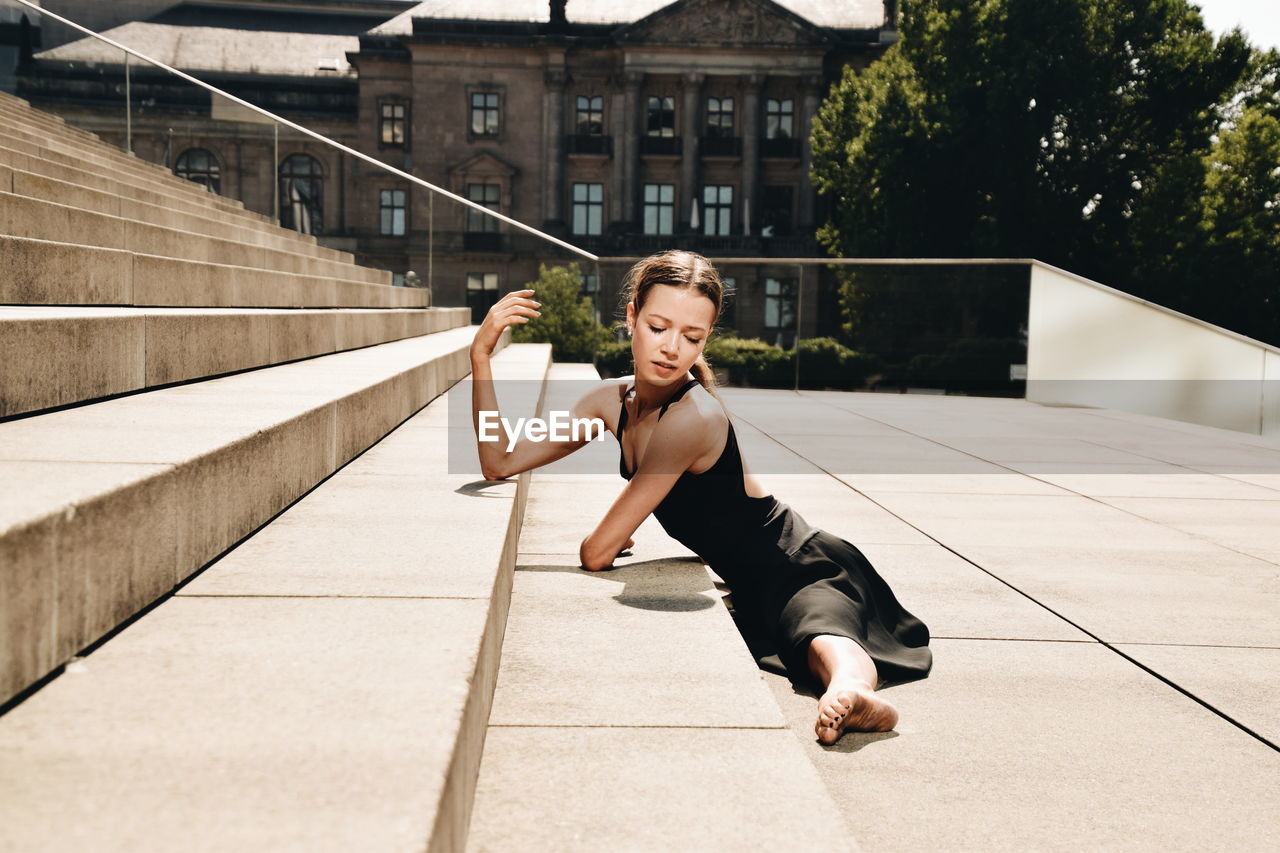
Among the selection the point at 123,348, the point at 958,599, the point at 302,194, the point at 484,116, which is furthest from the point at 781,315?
the point at 484,116

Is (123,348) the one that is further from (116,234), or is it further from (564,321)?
(564,321)

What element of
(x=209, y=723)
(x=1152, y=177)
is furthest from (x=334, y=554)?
(x=1152, y=177)

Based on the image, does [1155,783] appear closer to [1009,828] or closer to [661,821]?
[1009,828]

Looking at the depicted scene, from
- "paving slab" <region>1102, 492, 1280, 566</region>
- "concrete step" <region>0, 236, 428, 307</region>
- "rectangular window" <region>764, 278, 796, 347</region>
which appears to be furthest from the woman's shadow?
"rectangular window" <region>764, 278, 796, 347</region>

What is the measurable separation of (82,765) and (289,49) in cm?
5509

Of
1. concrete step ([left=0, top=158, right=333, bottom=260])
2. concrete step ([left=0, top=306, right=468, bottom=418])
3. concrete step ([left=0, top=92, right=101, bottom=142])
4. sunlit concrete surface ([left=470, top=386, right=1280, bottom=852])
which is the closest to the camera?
sunlit concrete surface ([left=470, top=386, right=1280, bottom=852])

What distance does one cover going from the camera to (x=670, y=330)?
3.33 metres

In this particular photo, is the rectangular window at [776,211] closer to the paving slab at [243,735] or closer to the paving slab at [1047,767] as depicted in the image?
the paving slab at [1047,767]

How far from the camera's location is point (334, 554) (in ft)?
8.93

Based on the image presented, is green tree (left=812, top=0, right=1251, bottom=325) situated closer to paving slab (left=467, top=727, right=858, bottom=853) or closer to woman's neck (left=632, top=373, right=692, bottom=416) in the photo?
woman's neck (left=632, top=373, right=692, bottom=416)

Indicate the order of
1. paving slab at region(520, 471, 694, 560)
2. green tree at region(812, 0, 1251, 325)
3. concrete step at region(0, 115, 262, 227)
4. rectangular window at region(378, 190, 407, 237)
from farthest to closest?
green tree at region(812, 0, 1251, 325) < rectangular window at region(378, 190, 407, 237) < concrete step at region(0, 115, 262, 227) < paving slab at region(520, 471, 694, 560)

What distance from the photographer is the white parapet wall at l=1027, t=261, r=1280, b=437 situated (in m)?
12.7

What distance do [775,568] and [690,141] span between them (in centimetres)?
4407

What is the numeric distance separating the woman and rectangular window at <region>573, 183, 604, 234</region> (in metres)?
43.5
